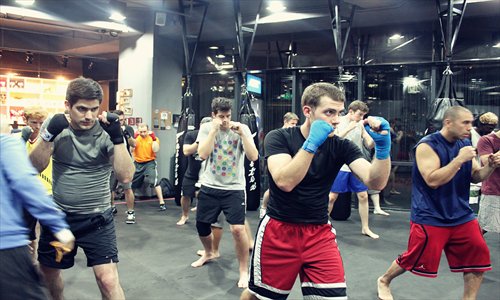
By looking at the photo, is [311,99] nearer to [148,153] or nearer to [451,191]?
[451,191]

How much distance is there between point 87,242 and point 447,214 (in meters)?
2.19

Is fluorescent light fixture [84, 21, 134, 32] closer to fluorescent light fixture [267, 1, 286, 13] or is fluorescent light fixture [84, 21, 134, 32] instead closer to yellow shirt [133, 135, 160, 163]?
yellow shirt [133, 135, 160, 163]

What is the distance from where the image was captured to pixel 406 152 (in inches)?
295

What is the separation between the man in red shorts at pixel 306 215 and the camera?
212 centimetres

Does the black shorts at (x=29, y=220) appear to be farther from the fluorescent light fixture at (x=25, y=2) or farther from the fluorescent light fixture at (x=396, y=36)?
the fluorescent light fixture at (x=396, y=36)

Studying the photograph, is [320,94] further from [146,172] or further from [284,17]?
[284,17]

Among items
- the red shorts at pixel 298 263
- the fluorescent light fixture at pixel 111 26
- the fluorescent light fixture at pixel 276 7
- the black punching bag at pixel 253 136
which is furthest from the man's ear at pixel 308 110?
the fluorescent light fixture at pixel 111 26

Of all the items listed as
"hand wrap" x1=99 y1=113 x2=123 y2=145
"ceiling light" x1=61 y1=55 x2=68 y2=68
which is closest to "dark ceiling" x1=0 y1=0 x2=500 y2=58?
"ceiling light" x1=61 y1=55 x2=68 y2=68

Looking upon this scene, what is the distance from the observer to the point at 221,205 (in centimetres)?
376

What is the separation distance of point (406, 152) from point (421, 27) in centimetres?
209

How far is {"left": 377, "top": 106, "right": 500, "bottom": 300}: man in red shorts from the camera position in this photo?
2.82 metres

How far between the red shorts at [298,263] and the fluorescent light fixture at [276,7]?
5568 millimetres

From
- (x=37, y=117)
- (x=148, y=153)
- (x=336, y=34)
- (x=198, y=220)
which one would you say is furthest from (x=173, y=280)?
(x=336, y=34)

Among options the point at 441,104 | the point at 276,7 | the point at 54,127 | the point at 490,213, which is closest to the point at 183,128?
the point at 276,7
